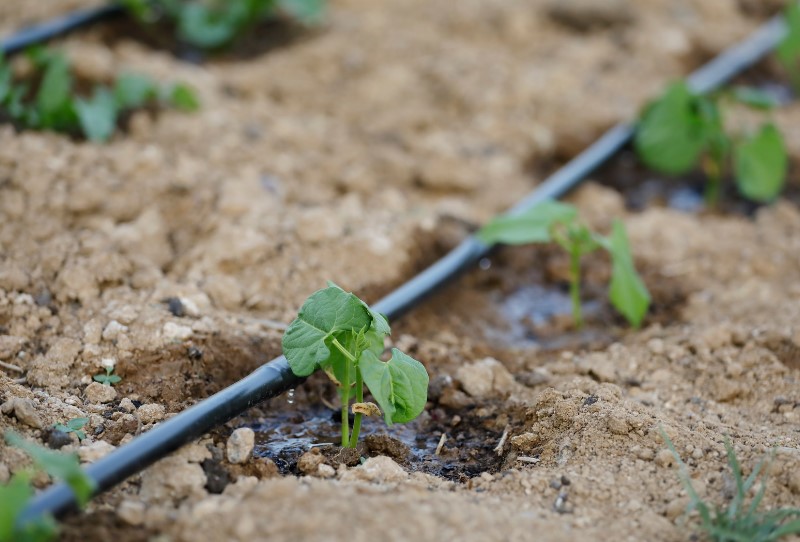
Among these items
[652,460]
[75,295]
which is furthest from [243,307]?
[652,460]

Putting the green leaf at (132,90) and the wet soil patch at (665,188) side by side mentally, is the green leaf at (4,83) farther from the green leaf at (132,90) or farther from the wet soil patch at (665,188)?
the wet soil patch at (665,188)

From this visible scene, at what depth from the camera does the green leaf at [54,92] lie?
269cm

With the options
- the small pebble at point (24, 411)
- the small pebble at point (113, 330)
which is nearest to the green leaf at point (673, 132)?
the small pebble at point (113, 330)

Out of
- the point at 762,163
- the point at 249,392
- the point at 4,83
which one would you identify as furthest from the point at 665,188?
the point at 4,83

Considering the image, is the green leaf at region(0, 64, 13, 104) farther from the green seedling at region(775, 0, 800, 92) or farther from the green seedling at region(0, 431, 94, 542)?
the green seedling at region(775, 0, 800, 92)

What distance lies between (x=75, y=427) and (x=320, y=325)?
507 millimetres

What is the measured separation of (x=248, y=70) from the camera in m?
3.42

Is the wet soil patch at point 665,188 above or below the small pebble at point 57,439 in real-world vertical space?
below

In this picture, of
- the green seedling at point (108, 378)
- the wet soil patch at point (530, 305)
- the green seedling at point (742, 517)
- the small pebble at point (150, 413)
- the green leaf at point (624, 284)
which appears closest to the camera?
the green seedling at point (742, 517)

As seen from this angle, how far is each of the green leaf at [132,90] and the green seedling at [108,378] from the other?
127 centimetres

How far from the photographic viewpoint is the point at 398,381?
164 cm

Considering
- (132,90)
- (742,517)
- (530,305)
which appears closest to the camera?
(742,517)

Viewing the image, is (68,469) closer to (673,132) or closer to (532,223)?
(532,223)

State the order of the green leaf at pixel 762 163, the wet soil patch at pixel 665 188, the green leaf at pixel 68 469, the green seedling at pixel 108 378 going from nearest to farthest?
the green leaf at pixel 68 469 < the green seedling at pixel 108 378 < the green leaf at pixel 762 163 < the wet soil patch at pixel 665 188
